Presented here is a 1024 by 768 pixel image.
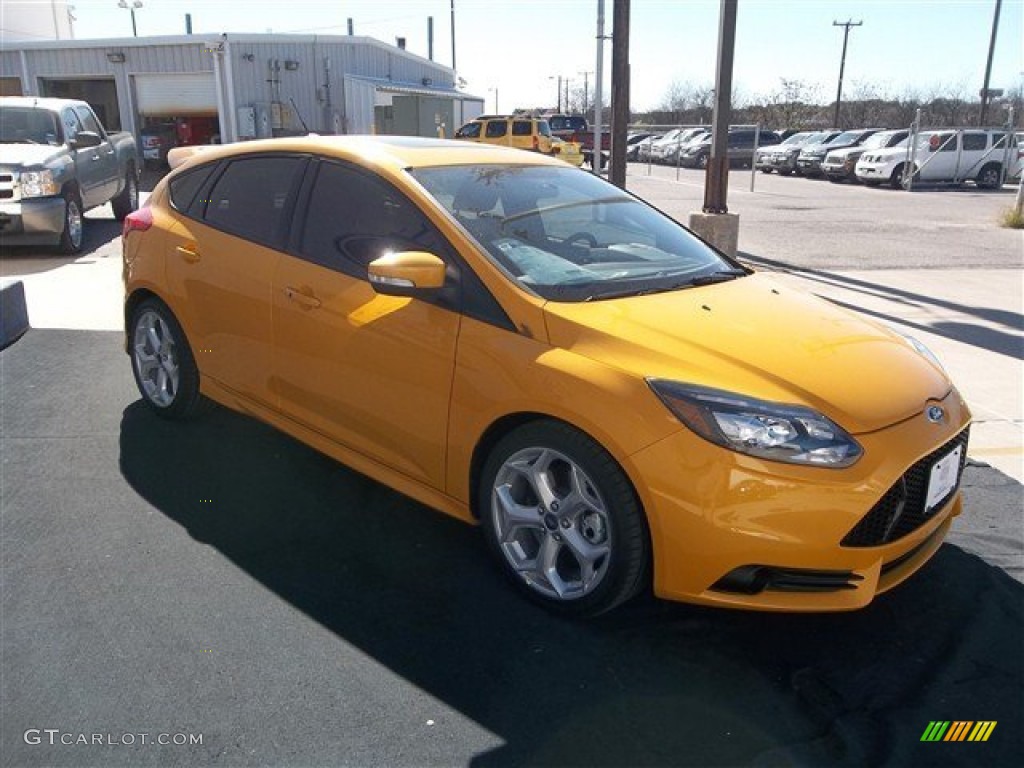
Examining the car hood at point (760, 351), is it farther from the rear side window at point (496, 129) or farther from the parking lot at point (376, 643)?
→ the rear side window at point (496, 129)

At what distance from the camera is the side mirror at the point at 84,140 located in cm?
1068


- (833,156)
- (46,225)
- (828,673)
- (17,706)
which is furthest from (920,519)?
(833,156)

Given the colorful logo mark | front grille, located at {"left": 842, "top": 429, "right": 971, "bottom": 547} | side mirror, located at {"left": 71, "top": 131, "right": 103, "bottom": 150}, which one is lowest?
the colorful logo mark

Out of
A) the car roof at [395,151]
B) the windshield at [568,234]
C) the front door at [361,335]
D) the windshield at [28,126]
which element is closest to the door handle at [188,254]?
the car roof at [395,151]

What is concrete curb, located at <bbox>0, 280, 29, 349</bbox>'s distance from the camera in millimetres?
6426

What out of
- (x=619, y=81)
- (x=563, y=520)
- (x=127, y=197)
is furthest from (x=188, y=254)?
(x=127, y=197)

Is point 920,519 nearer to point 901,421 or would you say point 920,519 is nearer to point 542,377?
point 901,421

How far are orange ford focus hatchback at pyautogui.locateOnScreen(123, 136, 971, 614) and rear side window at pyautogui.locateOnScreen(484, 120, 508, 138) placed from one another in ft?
75.7

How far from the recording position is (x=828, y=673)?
9.13ft

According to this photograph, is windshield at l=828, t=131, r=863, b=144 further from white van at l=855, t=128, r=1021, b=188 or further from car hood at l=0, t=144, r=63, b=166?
car hood at l=0, t=144, r=63, b=166

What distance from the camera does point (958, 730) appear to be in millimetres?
2557

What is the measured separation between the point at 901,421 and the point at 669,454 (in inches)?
31.9

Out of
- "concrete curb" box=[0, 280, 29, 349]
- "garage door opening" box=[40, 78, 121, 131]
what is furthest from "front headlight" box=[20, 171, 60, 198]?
"garage door opening" box=[40, 78, 121, 131]

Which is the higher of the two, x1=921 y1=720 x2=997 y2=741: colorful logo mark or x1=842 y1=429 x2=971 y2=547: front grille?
x1=842 y1=429 x2=971 y2=547: front grille
